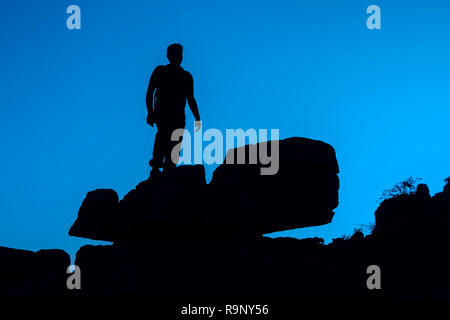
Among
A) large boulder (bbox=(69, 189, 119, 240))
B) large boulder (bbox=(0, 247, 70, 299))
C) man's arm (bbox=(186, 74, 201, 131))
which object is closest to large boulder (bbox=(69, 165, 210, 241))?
large boulder (bbox=(69, 189, 119, 240))

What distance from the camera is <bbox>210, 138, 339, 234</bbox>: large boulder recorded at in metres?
10.3

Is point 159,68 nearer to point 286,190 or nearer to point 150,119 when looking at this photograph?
point 150,119

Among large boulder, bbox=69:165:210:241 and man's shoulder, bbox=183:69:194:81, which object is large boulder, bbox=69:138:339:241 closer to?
large boulder, bbox=69:165:210:241

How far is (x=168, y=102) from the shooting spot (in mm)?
11547

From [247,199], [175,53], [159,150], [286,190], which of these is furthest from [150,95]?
[286,190]

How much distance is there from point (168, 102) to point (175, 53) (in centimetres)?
120

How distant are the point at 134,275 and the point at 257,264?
250 cm

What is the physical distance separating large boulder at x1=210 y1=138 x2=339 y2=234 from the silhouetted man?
1.93 metres

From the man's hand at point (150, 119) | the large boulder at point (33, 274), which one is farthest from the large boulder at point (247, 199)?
the large boulder at point (33, 274)

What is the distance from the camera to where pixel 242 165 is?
34.6 ft

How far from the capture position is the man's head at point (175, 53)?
37.8 feet

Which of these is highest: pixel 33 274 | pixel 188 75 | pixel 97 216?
pixel 188 75

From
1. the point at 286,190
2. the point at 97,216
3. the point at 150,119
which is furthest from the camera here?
the point at 150,119
